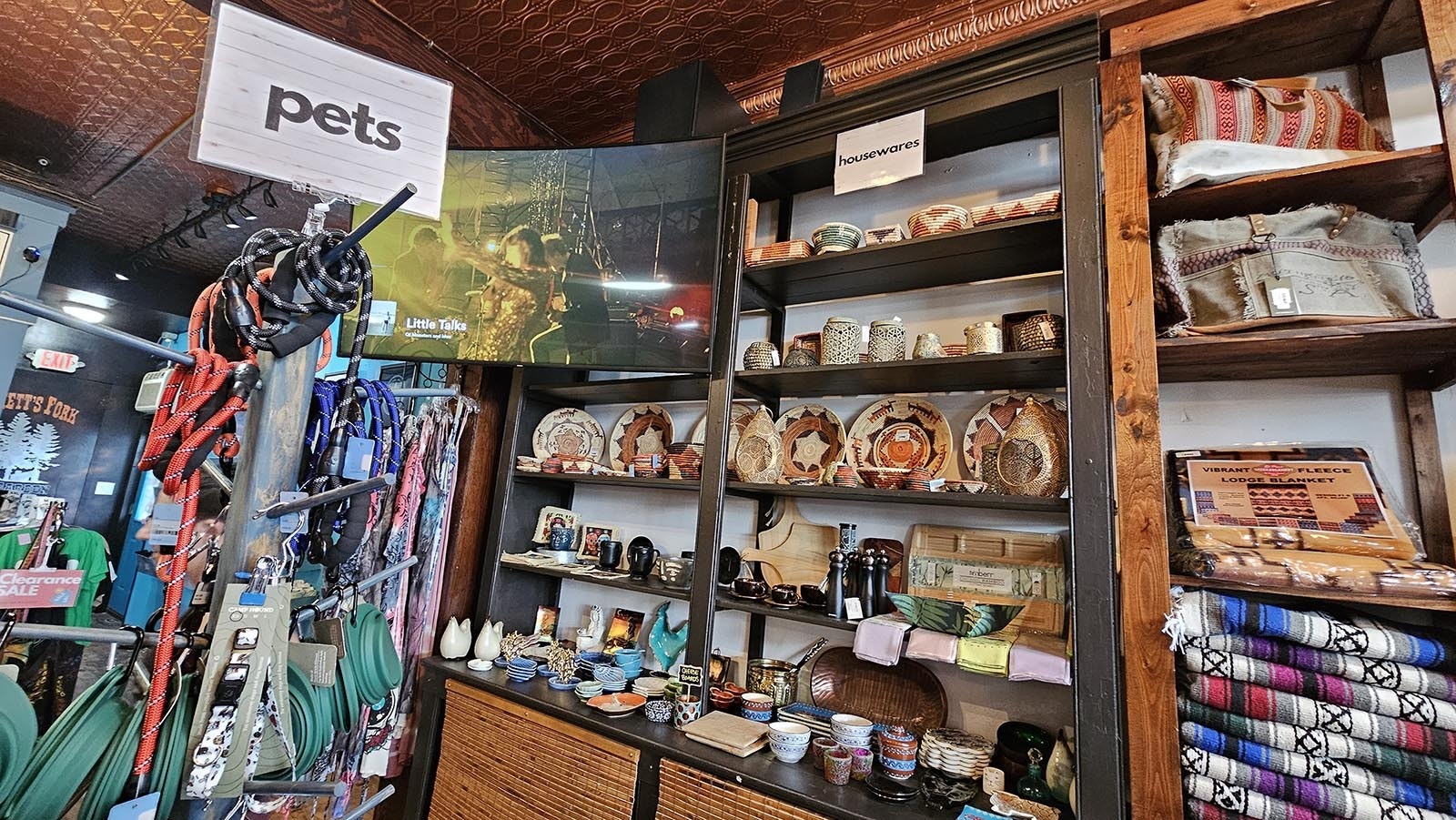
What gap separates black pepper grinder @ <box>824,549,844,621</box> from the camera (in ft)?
5.61

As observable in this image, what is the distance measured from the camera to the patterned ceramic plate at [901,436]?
1.88 meters

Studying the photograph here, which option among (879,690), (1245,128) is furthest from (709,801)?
(1245,128)

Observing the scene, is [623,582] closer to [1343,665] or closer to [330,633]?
[330,633]

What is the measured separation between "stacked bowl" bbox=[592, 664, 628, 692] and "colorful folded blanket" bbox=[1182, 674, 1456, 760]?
157 centimetres

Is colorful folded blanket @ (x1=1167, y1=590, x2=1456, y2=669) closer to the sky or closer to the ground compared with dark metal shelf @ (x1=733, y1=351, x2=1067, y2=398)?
closer to the ground

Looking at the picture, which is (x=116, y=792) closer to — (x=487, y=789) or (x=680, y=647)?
(x=487, y=789)

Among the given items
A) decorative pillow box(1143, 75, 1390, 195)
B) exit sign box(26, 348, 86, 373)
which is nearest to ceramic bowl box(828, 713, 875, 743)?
decorative pillow box(1143, 75, 1390, 195)

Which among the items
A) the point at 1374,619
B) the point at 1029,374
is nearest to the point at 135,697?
the point at 1029,374

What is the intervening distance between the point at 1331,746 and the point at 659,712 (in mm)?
1542

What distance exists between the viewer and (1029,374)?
1.69 metres

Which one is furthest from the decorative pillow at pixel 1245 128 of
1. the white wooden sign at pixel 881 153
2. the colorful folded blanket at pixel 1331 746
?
the colorful folded blanket at pixel 1331 746

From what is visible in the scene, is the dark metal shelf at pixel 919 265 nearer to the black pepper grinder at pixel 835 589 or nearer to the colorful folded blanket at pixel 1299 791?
the black pepper grinder at pixel 835 589

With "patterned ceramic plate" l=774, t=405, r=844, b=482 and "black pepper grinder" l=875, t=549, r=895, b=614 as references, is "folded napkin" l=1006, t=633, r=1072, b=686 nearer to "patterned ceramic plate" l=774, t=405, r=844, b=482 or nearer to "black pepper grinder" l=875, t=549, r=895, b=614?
"black pepper grinder" l=875, t=549, r=895, b=614

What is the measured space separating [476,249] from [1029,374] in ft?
6.54
